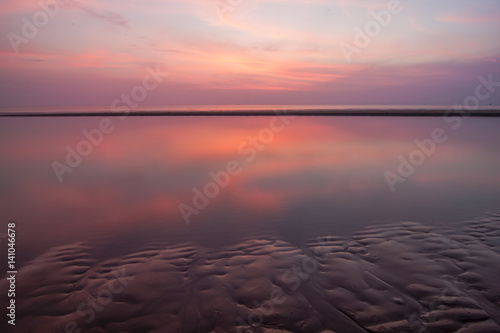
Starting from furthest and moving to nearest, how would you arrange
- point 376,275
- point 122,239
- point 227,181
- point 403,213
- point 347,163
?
1. point 347,163
2. point 227,181
3. point 403,213
4. point 122,239
5. point 376,275

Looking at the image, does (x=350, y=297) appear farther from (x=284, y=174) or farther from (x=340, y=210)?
(x=284, y=174)

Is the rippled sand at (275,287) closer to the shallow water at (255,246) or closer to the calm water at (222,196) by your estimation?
the shallow water at (255,246)

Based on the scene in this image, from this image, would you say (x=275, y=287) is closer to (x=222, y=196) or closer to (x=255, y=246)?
(x=255, y=246)

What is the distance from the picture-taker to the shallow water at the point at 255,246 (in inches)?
125

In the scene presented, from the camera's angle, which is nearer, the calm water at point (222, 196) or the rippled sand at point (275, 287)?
the rippled sand at point (275, 287)

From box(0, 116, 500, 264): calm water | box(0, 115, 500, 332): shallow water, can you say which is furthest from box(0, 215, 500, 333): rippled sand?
box(0, 116, 500, 264): calm water

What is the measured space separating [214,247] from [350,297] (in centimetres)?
220

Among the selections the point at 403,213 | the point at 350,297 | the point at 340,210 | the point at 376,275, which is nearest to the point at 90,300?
the point at 350,297

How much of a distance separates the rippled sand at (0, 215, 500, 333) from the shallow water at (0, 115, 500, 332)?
0.02 meters

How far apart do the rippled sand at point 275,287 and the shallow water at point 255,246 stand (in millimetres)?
19

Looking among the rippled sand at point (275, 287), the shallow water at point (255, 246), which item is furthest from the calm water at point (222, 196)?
the rippled sand at point (275, 287)

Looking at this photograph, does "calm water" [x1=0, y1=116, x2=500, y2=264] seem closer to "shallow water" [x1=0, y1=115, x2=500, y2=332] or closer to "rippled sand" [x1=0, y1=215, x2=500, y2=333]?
"shallow water" [x1=0, y1=115, x2=500, y2=332]

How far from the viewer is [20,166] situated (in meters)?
11.5

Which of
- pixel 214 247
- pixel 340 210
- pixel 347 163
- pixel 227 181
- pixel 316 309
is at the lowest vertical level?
pixel 316 309
